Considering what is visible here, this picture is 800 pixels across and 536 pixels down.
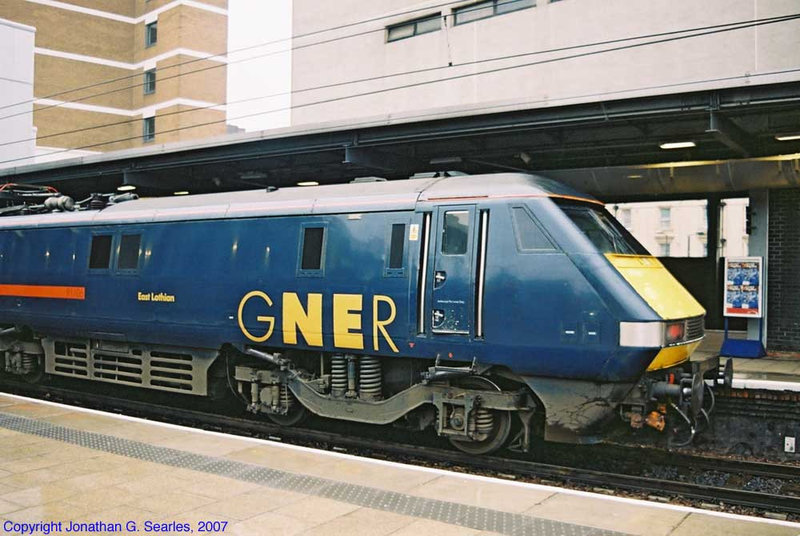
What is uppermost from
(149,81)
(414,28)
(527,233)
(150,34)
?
(150,34)

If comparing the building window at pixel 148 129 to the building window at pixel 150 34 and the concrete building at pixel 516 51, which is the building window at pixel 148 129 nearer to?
the building window at pixel 150 34

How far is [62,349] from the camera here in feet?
42.5

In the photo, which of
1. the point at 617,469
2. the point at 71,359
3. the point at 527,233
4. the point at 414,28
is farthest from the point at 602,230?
the point at 414,28

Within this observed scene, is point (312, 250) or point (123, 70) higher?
point (123, 70)

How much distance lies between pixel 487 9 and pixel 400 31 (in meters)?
3.41

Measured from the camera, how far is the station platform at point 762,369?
1043 centimetres

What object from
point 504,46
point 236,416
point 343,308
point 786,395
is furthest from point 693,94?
point 504,46

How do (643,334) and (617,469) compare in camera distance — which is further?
(617,469)

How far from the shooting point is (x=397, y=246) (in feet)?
29.0

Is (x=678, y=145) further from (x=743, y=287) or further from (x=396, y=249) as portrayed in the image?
(x=396, y=249)

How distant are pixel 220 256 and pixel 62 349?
4.54m

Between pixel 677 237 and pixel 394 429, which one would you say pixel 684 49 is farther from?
pixel 677 237

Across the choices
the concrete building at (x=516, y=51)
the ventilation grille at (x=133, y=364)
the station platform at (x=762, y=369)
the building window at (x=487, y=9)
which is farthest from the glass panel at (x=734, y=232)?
the ventilation grille at (x=133, y=364)

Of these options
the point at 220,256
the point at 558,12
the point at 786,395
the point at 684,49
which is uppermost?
the point at 558,12
